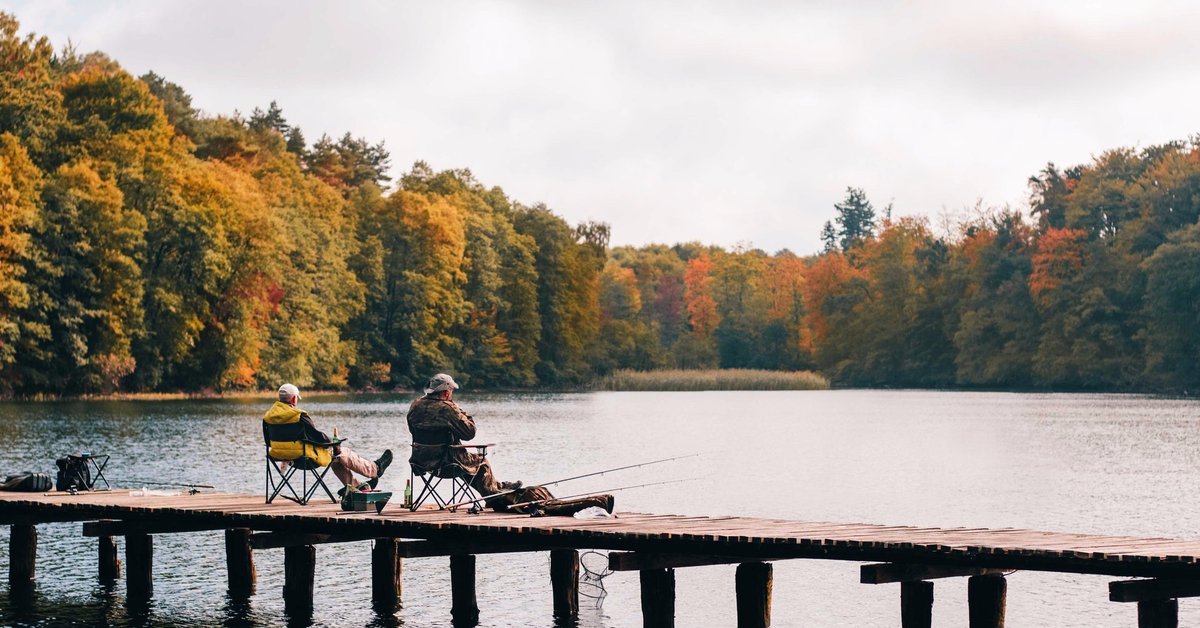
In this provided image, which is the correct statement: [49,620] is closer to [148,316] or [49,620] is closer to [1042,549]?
[1042,549]

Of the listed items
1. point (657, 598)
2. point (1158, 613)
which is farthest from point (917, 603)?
point (657, 598)

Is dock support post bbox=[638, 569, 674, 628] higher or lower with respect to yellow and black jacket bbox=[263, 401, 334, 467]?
lower

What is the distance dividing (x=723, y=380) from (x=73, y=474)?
8113cm

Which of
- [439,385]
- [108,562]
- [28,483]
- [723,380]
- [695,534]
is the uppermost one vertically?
[439,385]

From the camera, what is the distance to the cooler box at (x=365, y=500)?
55.7 feet

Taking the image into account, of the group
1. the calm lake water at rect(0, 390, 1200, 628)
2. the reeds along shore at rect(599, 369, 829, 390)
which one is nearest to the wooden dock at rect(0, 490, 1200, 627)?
the calm lake water at rect(0, 390, 1200, 628)

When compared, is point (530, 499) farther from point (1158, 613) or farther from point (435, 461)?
point (1158, 613)

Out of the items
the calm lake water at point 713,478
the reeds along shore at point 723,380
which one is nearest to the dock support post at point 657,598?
the calm lake water at point 713,478

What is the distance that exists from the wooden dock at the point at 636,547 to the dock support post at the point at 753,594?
0.04ft

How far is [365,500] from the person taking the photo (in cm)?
1717

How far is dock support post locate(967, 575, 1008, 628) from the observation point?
47.6 feet

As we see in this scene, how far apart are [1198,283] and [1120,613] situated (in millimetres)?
74321

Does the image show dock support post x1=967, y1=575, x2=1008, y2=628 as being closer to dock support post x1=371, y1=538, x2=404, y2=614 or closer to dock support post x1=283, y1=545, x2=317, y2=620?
dock support post x1=371, y1=538, x2=404, y2=614

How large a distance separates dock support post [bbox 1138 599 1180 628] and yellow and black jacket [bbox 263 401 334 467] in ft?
26.4
